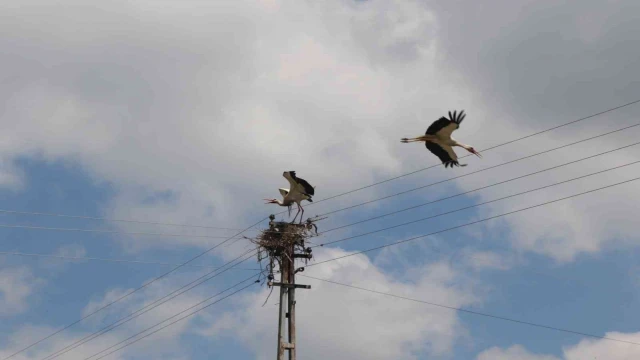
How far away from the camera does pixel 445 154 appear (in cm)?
2873

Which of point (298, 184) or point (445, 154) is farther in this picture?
point (298, 184)

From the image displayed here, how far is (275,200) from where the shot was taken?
34.5 m

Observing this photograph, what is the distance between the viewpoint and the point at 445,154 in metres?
28.7

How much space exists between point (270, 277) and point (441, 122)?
7.09 meters

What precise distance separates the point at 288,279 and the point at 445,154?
605cm

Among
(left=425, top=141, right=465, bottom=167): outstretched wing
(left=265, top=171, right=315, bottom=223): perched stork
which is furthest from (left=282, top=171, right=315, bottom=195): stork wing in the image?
(left=425, top=141, right=465, bottom=167): outstretched wing

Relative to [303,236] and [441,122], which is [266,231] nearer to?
[303,236]

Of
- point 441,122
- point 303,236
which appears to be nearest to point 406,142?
point 441,122

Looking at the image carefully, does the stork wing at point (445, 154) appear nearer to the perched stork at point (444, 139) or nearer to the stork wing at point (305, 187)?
the perched stork at point (444, 139)

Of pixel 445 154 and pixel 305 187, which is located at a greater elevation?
pixel 305 187

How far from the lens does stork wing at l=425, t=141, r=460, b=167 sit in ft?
94.2

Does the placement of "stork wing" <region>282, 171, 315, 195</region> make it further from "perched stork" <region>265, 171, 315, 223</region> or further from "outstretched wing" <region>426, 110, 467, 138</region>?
"outstretched wing" <region>426, 110, 467, 138</region>

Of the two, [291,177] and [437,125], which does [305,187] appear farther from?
[437,125]

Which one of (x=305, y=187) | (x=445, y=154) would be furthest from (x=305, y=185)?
(x=445, y=154)
